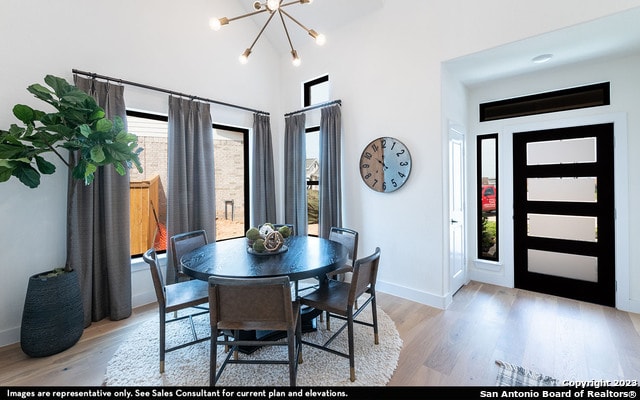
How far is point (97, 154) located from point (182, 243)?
1.09 meters

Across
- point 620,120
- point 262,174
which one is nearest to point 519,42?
point 620,120

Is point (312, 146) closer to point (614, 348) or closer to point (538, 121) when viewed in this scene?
point (538, 121)

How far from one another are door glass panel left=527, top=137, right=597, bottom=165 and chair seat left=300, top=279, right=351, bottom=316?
301 cm

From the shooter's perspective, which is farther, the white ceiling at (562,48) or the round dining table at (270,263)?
the white ceiling at (562,48)

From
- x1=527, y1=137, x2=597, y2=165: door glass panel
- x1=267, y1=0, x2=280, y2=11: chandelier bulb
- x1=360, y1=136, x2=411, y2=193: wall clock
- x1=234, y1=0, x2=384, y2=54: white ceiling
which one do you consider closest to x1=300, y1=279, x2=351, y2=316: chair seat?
x1=360, y1=136, x2=411, y2=193: wall clock

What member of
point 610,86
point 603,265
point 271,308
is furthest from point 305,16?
point 603,265

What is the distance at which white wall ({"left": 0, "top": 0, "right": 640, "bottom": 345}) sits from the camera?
251 centimetres

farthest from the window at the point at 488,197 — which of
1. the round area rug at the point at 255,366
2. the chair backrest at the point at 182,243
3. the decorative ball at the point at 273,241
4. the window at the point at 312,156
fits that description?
the chair backrest at the point at 182,243

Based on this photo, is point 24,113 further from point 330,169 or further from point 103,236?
point 330,169

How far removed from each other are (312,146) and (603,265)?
388cm

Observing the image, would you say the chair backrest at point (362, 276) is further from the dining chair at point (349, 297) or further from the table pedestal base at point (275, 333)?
the table pedestal base at point (275, 333)

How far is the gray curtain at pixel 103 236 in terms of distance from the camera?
271 cm

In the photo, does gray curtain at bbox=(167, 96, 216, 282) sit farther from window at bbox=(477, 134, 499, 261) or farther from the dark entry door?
the dark entry door

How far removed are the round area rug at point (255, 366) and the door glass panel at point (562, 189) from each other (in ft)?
8.61
